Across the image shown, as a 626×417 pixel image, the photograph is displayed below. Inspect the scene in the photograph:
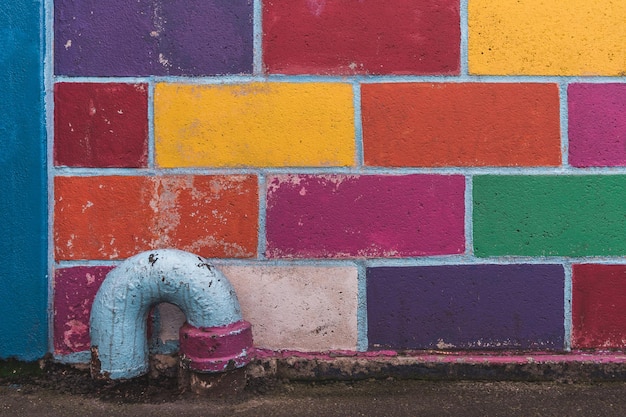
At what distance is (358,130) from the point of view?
184 centimetres

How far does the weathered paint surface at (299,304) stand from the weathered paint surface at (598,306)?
69cm

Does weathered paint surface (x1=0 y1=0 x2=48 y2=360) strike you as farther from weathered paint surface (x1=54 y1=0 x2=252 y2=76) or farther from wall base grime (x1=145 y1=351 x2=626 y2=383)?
wall base grime (x1=145 y1=351 x2=626 y2=383)

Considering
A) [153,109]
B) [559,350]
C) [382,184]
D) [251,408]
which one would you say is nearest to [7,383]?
[251,408]

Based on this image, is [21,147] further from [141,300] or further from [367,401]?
[367,401]

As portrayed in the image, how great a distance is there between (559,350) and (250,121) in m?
1.19

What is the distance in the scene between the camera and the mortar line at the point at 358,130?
1841 millimetres

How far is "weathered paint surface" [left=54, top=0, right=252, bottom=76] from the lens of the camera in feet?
5.97

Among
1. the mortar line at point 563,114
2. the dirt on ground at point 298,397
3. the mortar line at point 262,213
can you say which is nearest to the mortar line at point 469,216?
the mortar line at point 563,114

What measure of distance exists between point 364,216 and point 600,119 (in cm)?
79

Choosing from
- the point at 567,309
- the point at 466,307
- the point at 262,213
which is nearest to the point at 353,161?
the point at 262,213

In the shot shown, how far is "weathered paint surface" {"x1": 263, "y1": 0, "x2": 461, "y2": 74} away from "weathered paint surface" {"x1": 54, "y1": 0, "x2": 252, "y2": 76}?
0.10m

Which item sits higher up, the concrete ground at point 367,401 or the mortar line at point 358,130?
the mortar line at point 358,130

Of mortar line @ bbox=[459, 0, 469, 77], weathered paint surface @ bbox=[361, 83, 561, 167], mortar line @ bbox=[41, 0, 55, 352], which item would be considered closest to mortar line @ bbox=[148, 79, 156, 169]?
mortar line @ bbox=[41, 0, 55, 352]

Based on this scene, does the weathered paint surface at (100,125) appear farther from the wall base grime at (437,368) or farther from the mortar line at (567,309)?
the mortar line at (567,309)
